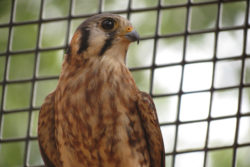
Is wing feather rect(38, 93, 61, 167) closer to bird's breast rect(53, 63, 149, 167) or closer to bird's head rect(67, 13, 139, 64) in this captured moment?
bird's breast rect(53, 63, 149, 167)

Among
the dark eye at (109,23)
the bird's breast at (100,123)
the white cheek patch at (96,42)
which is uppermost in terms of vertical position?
the dark eye at (109,23)

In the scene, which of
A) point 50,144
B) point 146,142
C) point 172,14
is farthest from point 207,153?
point 172,14

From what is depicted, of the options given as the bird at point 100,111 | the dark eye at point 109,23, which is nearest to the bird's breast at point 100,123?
the bird at point 100,111

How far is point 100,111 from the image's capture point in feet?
12.1

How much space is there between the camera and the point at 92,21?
12.8ft

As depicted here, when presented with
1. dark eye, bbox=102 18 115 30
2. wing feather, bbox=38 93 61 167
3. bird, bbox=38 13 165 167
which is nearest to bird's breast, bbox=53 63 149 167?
bird, bbox=38 13 165 167

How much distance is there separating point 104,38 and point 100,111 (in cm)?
40

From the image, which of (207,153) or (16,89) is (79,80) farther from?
(16,89)

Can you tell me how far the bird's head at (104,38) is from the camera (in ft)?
12.6

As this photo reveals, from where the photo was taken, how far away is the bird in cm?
368

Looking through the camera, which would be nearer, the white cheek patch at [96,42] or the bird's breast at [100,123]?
the bird's breast at [100,123]

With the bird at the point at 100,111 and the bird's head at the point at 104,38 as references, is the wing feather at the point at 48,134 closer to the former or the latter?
the bird at the point at 100,111

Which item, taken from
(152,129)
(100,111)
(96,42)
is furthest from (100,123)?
(96,42)

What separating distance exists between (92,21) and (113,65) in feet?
0.86
